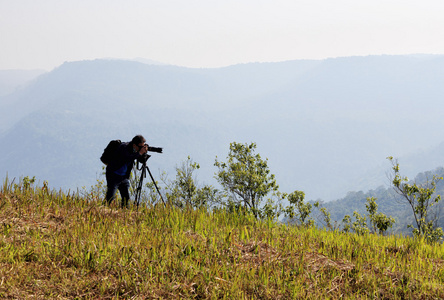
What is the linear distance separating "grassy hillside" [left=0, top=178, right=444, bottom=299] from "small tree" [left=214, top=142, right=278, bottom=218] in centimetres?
3042

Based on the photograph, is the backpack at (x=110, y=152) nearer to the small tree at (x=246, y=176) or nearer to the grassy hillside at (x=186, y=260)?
the grassy hillside at (x=186, y=260)

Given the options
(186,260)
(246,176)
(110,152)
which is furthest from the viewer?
(246,176)

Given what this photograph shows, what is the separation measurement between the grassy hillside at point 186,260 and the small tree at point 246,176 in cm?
3042

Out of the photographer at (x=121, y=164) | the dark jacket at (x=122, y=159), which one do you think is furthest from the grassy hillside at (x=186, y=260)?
the dark jacket at (x=122, y=159)

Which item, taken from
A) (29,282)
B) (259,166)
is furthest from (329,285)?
(259,166)

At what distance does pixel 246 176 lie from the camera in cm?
3900

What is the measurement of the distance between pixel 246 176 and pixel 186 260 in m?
34.2

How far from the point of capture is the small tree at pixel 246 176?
3819 cm

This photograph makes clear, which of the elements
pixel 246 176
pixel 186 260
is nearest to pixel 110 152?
pixel 186 260

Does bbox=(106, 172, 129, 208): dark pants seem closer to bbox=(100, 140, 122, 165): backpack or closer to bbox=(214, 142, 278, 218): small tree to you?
bbox=(100, 140, 122, 165): backpack

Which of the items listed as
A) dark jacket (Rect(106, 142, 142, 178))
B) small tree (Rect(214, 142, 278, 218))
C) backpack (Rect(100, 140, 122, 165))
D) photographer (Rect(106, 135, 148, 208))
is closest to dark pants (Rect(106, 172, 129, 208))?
photographer (Rect(106, 135, 148, 208))

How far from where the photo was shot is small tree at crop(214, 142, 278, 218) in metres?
38.2

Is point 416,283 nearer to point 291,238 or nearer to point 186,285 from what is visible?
point 291,238

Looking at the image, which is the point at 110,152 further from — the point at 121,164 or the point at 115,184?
the point at 115,184
